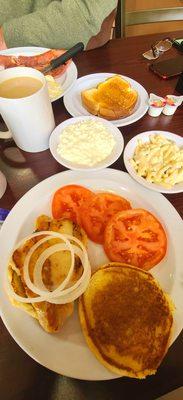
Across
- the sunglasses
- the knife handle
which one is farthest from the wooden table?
the knife handle

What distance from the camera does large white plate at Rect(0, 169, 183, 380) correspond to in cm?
75

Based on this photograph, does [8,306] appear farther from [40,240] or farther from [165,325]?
[165,325]

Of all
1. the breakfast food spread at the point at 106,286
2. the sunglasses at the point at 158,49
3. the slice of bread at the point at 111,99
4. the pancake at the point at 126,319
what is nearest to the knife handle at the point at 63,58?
the slice of bread at the point at 111,99

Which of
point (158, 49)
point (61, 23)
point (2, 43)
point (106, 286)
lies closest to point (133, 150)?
point (106, 286)

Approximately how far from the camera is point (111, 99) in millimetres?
1357

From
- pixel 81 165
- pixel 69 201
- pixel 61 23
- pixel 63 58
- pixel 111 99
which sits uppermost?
pixel 61 23

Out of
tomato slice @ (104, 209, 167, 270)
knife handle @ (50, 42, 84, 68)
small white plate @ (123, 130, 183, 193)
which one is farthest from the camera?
knife handle @ (50, 42, 84, 68)

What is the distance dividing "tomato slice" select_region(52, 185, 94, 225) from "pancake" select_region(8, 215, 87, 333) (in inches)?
4.2

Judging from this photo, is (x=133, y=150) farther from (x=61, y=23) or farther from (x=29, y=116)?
(x=61, y=23)

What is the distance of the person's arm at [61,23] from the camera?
64.7 inches

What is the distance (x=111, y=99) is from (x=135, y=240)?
781 mm

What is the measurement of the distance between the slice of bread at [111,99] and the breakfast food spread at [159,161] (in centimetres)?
23

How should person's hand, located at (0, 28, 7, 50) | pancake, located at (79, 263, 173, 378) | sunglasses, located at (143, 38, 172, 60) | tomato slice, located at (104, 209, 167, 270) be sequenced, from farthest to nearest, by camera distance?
person's hand, located at (0, 28, 7, 50), sunglasses, located at (143, 38, 172, 60), tomato slice, located at (104, 209, 167, 270), pancake, located at (79, 263, 173, 378)

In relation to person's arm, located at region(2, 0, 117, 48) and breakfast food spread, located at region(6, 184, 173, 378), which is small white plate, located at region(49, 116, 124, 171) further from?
person's arm, located at region(2, 0, 117, 48)
